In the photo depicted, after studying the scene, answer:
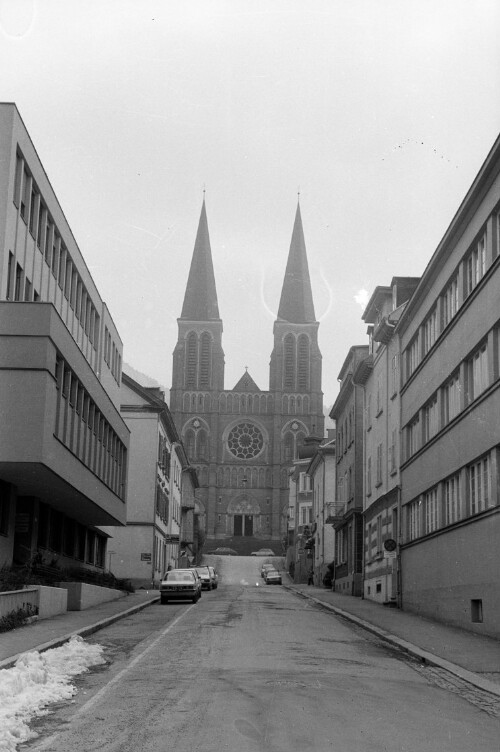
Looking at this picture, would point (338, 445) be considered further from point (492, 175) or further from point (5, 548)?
point (492, 175)

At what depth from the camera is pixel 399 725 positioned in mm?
10227

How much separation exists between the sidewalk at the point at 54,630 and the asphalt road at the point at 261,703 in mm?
1108

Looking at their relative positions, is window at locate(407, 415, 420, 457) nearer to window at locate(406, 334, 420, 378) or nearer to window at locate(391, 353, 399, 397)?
window at locate(406, 334, 420, 378)

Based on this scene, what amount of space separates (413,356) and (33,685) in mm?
22027

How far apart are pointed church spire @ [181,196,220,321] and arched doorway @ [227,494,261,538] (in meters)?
24.1

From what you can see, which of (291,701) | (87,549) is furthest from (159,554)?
(291,701)

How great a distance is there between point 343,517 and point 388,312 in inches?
529

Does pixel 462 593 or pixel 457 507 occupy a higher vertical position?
pixel 457 507

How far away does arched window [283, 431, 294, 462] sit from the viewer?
127500mm

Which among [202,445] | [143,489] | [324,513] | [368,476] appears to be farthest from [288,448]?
[368,476]

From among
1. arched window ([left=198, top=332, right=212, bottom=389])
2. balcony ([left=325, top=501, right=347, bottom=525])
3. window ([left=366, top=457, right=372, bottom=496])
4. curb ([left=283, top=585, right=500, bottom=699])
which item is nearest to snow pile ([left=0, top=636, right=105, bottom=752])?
curb ([left=283, top=585, right=500, bottom=699])

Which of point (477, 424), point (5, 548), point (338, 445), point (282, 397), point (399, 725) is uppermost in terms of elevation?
point (282, 397)

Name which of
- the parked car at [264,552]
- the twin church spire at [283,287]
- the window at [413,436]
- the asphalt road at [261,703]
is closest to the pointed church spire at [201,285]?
the twin church spire at [283,287]

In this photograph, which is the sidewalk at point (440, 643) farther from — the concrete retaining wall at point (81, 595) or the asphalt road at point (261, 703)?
the concrete retaining wall at point (81, 595)
